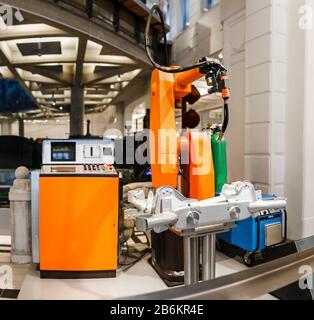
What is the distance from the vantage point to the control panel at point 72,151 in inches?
89.2

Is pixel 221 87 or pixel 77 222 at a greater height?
pixel 221 87

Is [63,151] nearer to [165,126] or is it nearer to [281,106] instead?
[165,126]

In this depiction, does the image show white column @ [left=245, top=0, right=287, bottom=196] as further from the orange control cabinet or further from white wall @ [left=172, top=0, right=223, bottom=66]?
the orange control cabinet

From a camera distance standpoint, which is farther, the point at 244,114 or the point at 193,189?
the point at 244,114

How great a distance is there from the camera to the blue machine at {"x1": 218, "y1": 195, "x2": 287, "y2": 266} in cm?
216

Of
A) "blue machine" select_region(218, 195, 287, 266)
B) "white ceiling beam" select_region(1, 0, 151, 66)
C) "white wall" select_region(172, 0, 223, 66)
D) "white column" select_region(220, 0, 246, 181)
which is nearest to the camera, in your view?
"blue machine" select_region(218, 195, 287, 266)

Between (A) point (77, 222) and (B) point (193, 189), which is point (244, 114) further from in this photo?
(A) point (77, 222)

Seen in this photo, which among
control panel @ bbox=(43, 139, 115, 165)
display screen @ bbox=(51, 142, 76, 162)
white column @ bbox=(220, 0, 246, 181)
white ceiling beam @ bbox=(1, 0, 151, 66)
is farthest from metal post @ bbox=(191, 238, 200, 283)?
white ceiling beam @ bbox=(1, 0, 151, 66)

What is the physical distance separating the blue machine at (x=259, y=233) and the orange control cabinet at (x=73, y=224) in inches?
46.4

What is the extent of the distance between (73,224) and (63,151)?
2.18 ft

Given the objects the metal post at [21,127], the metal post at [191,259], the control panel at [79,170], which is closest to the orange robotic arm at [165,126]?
the metal post at [191,259]

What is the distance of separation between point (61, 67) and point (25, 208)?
8.03 m

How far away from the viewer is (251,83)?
2.93 meters
